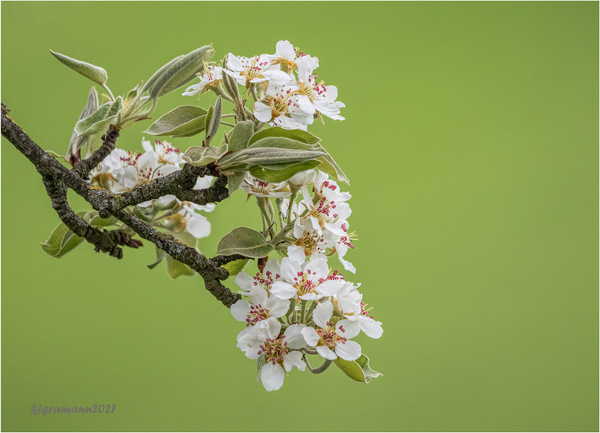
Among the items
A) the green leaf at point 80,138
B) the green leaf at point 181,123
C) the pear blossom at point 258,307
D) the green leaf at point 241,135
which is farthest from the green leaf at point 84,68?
the pear blossom at point 258,307

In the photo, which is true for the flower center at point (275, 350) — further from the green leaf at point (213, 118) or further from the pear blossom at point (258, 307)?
the green leaf at point (213, 118)

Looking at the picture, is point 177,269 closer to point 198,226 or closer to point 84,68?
point 198,226

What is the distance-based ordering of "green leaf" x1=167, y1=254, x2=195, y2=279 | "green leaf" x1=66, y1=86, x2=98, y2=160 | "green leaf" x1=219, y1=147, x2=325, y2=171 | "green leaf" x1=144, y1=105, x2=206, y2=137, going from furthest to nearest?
"green leaf" x1=167, y1=254, x2=195, y2=279 → "green leaf" x1=66, y1=86, x2=98, y2=160 → "green leaf" x1=144, y1=105, x2=206, y2=137 → "green leaf" x1=219, y1=147, x2=325, y2=171

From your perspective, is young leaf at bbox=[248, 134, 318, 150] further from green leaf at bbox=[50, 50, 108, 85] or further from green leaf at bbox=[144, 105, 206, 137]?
green leaf at bbox=[50, 50, 108, 85]

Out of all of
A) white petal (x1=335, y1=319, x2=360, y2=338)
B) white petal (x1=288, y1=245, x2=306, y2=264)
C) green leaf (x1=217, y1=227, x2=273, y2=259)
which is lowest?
white petal (x1=335, y1=319, x2=360, y2=338)

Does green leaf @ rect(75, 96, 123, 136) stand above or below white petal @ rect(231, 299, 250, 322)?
above

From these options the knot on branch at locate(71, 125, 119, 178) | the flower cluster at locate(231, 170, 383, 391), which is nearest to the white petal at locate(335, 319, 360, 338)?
the flower cluster at locate(231, 170, 383, 391)

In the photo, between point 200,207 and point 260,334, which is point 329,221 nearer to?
point 260,334
